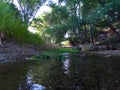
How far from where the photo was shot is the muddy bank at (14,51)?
14438 millimetres

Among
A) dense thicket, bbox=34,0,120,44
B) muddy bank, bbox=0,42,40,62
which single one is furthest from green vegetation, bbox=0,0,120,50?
muddy bank, bbox=0,42,40,62

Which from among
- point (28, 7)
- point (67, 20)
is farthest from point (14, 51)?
point (28, 7)

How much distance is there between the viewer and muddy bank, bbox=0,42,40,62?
14438mm

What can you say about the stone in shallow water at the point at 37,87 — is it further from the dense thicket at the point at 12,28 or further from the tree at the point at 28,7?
the tree at the point at 28,7

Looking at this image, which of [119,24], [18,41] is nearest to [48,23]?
[119,24]

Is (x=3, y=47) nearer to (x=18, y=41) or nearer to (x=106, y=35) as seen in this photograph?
(x=18, y=41)

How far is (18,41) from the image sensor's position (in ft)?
61.3

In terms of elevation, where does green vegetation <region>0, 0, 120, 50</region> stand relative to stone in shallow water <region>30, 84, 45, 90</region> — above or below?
above

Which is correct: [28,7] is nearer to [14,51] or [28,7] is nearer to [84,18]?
[84,18]

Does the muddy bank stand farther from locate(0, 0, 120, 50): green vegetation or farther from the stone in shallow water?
the stone in shallow water

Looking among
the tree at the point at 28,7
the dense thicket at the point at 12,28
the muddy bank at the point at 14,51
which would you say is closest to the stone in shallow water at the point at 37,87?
the muddy bank at the point at 14,51

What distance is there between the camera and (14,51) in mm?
16531

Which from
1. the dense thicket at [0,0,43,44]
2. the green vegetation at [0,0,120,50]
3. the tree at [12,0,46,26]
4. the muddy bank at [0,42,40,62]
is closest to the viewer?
the muddy bank at [0,42,40,62]

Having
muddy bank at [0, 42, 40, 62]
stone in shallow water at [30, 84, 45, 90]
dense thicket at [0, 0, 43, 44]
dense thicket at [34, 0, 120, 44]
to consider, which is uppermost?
dense thicket at [34, 0, 120, 44]
